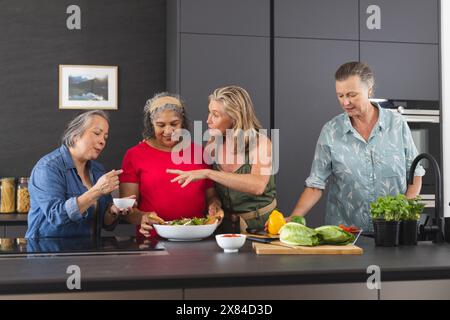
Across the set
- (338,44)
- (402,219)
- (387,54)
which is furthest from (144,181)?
(387,54)

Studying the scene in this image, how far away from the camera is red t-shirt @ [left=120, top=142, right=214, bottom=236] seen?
2682 millimetres

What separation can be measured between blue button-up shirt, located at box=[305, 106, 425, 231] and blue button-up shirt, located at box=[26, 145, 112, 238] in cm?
114

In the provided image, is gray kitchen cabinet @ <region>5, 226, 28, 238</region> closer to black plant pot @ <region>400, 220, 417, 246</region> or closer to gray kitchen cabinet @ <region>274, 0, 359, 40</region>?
gray kitchen cabinet @ <region>274, 0, 359, 40</region>

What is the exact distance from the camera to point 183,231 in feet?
7.32

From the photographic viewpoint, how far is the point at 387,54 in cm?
397

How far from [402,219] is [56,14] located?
3134 mm

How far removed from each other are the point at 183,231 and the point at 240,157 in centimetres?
61

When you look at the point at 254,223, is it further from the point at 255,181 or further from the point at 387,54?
the point at 387,54

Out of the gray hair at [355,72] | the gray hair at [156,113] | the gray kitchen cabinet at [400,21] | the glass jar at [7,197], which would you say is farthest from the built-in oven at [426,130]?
the glass jar at [7,197]

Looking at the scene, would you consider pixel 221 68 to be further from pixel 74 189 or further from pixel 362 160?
pixel 74 189

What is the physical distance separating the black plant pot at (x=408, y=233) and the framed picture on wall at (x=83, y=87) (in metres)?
2.73

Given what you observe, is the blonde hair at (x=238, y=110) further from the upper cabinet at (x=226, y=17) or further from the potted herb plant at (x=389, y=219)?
the upper cabinet at (x=226, y=17)

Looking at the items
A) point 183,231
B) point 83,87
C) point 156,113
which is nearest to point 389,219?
point 183,231

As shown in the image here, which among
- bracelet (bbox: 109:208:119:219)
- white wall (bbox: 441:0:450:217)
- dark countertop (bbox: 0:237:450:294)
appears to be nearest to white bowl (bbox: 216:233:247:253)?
dark countertop (bbox: 0:237:450:294)
